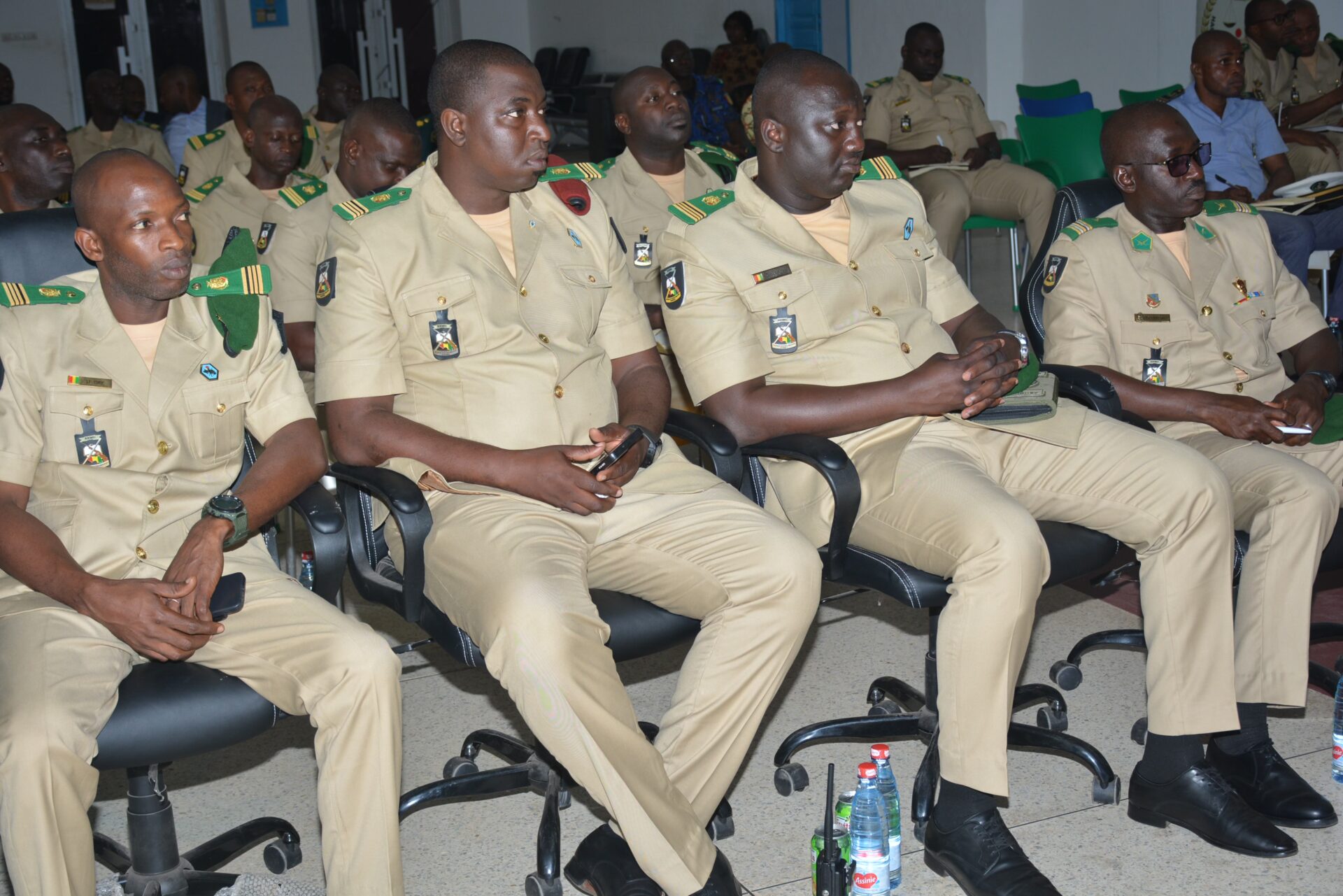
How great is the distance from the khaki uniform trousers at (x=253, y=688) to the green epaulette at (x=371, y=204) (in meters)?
0.75

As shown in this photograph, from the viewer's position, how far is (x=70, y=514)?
210 centimetres

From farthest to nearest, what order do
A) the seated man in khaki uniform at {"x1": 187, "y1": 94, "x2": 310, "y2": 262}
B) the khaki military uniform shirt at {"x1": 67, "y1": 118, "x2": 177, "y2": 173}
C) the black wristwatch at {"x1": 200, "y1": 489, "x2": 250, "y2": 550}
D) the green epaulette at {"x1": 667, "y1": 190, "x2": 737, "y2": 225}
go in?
the khaki military uniform shirt at {"x1": 67, "y1": 118, "x2": 177, "y2": 173}, the seated man in khaki uniform at {"x1": 187, "y1": 94, "x2": 310, "y2": 262}, the green epaulette at {"x1": 667, "y1": 190, "x2": 737, "y2": 225}, the black wristwatch at {"x1": 200, "y1": 489, "x2": 250, "y2": 550}

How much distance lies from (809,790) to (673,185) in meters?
2.28

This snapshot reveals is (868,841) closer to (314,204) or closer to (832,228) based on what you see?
(832,228)

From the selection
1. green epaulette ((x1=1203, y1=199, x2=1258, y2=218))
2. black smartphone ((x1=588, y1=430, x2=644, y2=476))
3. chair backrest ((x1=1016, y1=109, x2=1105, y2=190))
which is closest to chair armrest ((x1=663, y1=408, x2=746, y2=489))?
black smartphone ((x1=588, y1=430, x2=644, y2=476))

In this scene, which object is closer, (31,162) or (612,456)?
(612,456)

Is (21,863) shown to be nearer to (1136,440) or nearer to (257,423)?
(257,423)

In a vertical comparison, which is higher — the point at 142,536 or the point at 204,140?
the point at 204,140

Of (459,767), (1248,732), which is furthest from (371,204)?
(1248,732)

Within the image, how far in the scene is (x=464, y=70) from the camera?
246 cm

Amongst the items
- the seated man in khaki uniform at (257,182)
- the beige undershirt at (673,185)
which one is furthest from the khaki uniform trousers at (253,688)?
the seated man in khaki uniform at (257,182)

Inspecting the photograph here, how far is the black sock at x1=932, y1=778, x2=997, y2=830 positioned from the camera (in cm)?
219

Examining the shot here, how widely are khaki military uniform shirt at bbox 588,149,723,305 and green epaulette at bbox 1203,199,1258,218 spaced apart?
150 cm

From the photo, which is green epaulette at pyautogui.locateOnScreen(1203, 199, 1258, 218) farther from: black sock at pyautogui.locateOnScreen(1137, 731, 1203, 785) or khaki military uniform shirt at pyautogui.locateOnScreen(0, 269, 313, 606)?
khaki military uniform shirt at pyautogui.locateOnScreen(0, 269, 313, 606)
